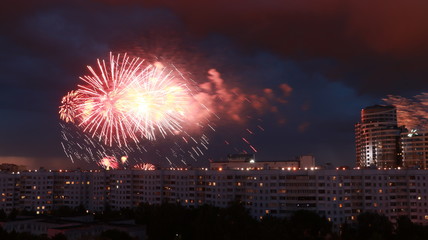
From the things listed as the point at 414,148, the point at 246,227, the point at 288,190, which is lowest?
the point at 246,227

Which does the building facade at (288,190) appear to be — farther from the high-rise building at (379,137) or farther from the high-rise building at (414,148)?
the high-rise building at (379,137)

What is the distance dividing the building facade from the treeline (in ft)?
15.7

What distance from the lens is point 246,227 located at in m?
48.9

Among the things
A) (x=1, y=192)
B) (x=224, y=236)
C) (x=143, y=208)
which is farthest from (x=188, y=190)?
(x=1, y=192)

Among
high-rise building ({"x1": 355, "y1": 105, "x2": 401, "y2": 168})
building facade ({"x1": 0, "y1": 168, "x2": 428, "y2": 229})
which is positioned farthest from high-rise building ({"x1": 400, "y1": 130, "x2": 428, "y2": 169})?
building facade ({"x1": 0, "y1": 168, "x2": 428, "y2": 229})

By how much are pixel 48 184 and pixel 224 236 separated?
56537mm

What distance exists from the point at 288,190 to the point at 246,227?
20413 mm

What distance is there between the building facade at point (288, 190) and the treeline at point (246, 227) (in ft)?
15.7

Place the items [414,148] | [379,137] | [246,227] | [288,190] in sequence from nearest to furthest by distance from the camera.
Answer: [246,227]
[288,190]
[414,148]
[379,137]

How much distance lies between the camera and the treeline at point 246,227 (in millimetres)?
48250

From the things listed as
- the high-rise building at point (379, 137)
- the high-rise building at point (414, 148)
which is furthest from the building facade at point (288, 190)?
the high-rise building at point (379, 137)

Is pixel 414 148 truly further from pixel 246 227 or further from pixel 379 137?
pixel 246 227

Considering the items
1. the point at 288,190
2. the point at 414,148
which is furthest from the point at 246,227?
the point at 414,148

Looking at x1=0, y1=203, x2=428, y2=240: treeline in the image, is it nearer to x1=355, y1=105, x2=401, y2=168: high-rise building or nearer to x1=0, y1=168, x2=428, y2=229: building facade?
x1=0, y1=168, x2=428, y2=229: building facade
